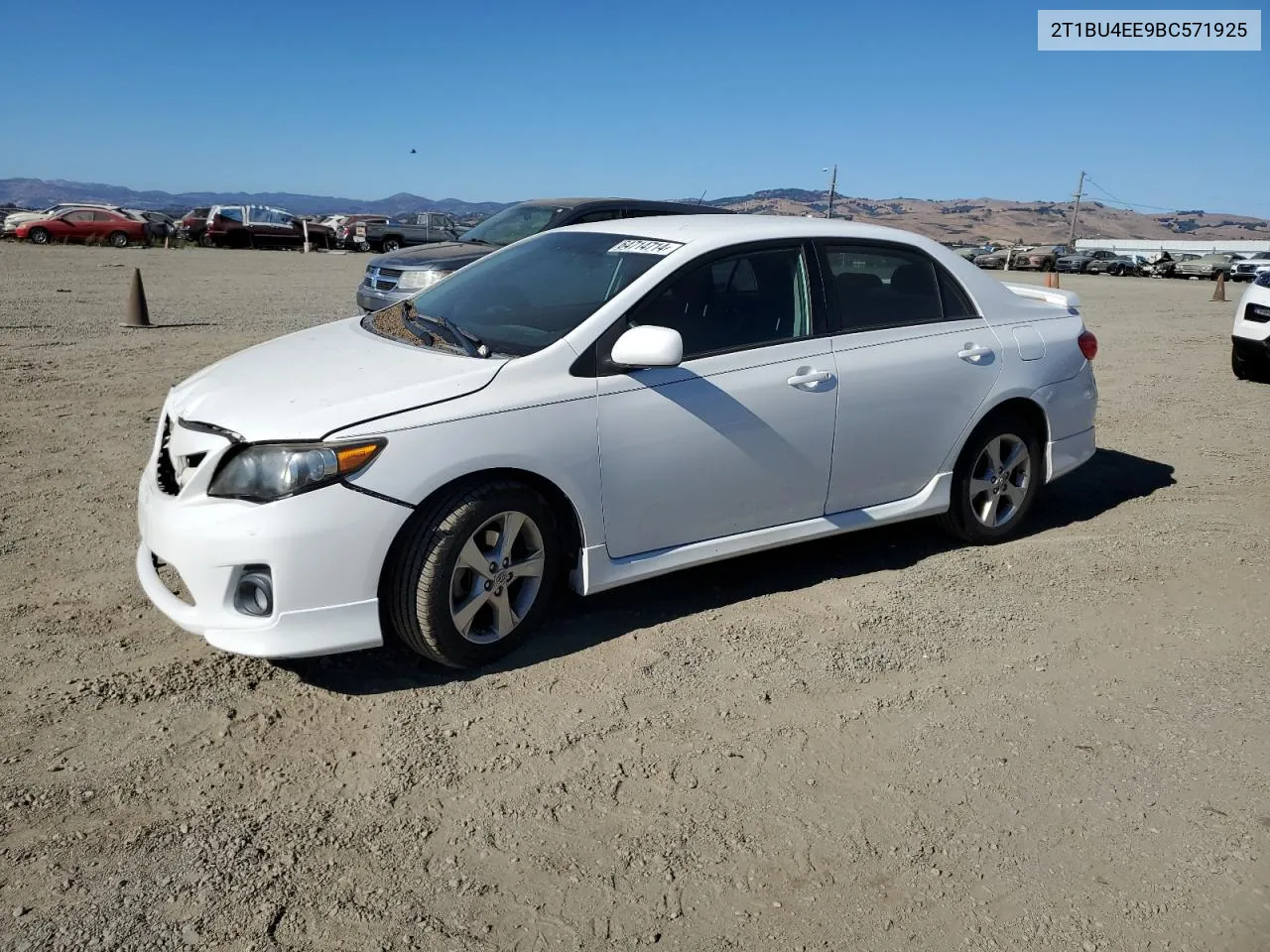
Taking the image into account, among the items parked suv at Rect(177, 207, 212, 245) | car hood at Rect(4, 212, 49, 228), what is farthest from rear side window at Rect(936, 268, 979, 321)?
parked suv at Rect(177, 207, 212, 245)

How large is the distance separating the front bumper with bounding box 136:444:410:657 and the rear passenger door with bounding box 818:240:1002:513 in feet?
7.23

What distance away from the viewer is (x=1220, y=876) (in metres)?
3.01

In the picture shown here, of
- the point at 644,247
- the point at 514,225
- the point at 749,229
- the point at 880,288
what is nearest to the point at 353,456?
the point at 644,247

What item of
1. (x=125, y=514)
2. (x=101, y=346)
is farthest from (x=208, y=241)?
(x=125, y=514)

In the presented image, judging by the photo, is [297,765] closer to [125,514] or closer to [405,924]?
[405,924]

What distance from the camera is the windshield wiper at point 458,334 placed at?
13.8 feet

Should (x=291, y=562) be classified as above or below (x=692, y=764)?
above

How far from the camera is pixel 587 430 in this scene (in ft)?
13.4

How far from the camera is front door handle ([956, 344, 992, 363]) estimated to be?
17.3 ft

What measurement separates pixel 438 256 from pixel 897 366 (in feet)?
26.8

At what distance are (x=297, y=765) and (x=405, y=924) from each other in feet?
2.85

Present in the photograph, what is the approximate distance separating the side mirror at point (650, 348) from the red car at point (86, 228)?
3466 cm

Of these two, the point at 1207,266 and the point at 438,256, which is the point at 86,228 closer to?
the point at 438,256

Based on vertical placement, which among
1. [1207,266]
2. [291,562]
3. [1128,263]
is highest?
[1128,263]
